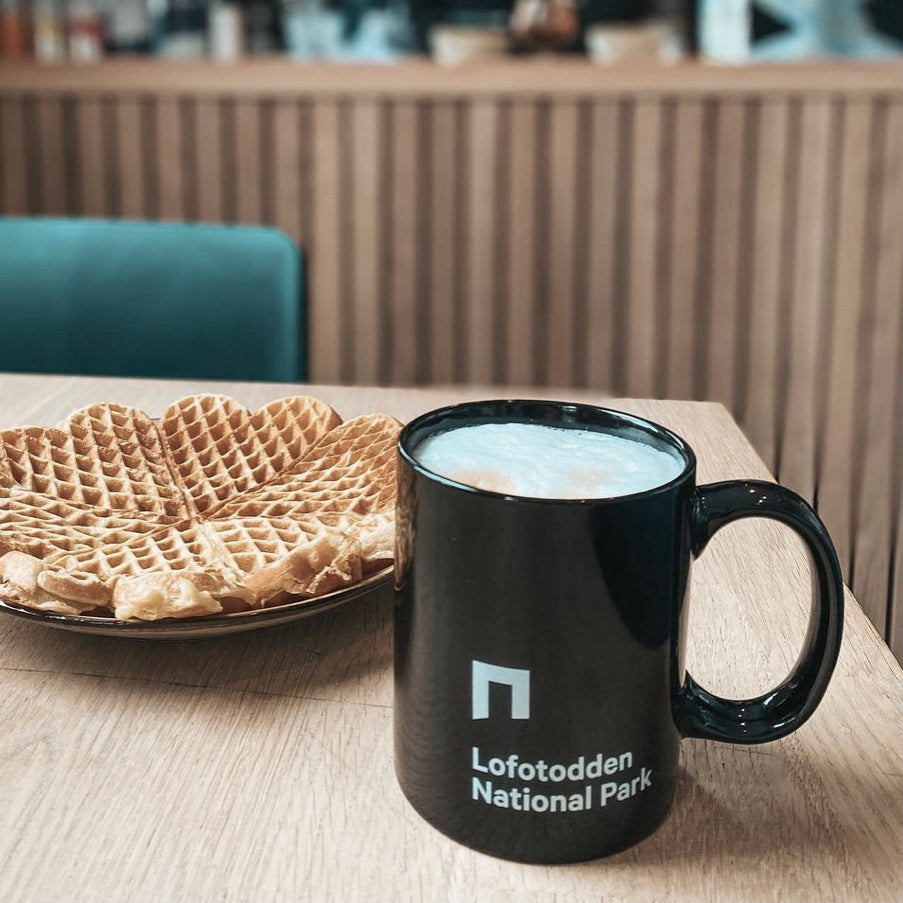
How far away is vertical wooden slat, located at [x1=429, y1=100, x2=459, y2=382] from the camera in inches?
86.5

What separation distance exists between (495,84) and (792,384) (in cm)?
81

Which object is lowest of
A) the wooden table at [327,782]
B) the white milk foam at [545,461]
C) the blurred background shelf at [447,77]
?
the wooden table at [327,782]

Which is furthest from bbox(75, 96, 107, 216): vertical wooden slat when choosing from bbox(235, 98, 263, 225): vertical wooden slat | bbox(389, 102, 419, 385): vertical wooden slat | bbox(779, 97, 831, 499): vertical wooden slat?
bbox(779, 97, 831, 499): vertical wooden slat

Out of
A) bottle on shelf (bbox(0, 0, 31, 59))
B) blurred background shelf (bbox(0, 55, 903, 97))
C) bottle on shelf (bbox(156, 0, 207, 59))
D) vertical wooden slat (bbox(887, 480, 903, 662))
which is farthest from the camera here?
bottle on shelf (bbox(156, 0, 207, 59))

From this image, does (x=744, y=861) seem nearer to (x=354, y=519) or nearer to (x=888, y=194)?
(x=354, y=519)

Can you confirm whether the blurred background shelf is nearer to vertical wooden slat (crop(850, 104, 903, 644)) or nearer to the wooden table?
vertical wooden slat (crop(850, 104, 903, 644))

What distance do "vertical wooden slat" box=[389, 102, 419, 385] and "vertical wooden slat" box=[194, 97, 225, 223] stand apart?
13.5 inches

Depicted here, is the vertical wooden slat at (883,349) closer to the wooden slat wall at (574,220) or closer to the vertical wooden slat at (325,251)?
the wooden slat wall at (574,220)

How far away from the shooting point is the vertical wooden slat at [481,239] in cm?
219

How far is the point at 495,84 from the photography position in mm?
2148

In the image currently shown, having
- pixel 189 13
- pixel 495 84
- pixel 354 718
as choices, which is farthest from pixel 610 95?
pixel 354 718

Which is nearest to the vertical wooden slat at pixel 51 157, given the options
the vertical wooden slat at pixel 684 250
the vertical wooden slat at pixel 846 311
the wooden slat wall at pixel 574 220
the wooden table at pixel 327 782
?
the wooden slat wall at pixel 574 220

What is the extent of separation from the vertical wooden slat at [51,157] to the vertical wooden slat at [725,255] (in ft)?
4.17

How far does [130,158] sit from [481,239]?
711 mm
